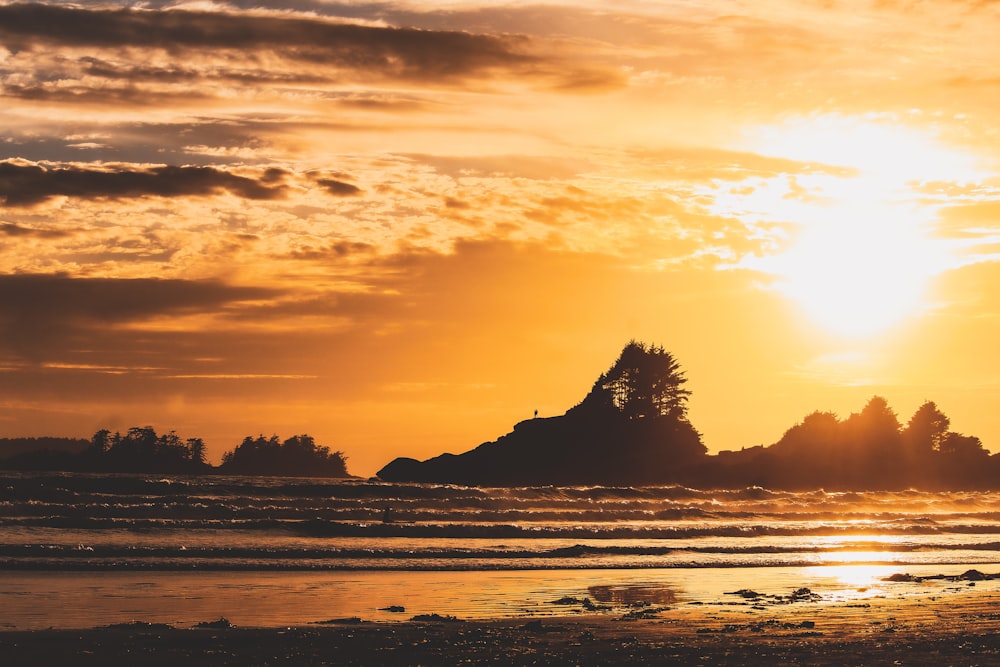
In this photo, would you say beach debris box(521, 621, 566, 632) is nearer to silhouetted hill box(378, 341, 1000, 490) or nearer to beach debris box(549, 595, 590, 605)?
beach debris box(549, 595, 590, 605)

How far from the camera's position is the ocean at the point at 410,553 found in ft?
80.2

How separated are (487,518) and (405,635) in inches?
1444

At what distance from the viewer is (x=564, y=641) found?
1867cm

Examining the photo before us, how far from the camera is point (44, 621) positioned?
67.5ft

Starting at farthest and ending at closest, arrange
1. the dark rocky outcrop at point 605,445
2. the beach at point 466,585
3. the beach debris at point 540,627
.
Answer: the dark rocky outcrop at point 605,445 < the beach debris at point 540,627 < the beach at point 466,585

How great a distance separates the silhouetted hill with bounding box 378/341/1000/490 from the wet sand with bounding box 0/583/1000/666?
75.9 metres

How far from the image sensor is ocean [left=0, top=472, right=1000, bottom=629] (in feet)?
80.2

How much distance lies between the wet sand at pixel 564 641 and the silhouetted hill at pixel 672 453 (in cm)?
7587

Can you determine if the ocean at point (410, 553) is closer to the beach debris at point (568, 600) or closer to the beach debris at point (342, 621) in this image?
the beach debris at point (568, 600)

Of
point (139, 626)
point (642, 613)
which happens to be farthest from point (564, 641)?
point (139, 626)

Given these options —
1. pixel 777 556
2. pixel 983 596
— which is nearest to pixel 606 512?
pixel 777 556

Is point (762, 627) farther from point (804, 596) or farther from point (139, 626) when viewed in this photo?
point (139, 626)

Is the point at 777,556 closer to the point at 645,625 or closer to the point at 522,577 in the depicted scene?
the point at 522,577

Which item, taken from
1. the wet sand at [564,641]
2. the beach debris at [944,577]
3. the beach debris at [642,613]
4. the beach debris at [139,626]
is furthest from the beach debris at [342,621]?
the beach debris at [944,577]
